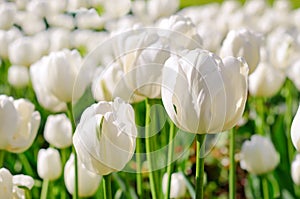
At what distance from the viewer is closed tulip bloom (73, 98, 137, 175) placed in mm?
875

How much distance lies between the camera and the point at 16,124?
110 cm

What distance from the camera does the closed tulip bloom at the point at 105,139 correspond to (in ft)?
2.87

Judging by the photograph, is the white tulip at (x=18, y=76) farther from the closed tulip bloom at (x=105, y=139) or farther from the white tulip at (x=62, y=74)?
the closed tulip bloom at (x=105, y=139)

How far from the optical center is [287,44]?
6.68 feet

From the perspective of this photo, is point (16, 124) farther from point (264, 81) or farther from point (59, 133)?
point (264, 81)

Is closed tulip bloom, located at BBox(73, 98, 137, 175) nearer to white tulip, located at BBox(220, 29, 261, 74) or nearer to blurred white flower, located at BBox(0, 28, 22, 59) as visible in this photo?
white tulip, located at BBox(220, 29, 261, 74)

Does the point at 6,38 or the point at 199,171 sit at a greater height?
the point at 6,38

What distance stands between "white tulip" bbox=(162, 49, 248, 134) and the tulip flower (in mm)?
301

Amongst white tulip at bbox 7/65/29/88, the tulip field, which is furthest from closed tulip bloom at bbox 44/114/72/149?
white tulip at bbox 7/65/29/88

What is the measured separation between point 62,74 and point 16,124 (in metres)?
0.23

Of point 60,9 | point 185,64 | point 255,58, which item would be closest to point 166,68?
point 185,64

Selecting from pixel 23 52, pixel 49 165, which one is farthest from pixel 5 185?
pixel 23 52

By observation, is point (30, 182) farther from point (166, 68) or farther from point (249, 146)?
point (249, 146)

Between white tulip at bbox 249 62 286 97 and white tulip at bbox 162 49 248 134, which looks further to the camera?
white tulip at bbox 249 62 286 97
